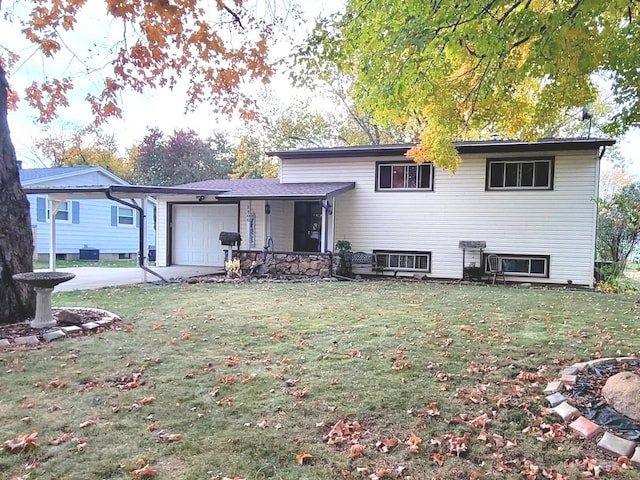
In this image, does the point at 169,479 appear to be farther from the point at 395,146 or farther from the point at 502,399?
the point at 395,146

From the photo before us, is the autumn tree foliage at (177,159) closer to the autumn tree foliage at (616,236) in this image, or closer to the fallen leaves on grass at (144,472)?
the autumn tree foliage at (616,236)

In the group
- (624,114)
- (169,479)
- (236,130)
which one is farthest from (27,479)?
(236,130)

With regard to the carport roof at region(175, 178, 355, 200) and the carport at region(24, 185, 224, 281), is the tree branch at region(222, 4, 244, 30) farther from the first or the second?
the carport roof at region(175, 178, 355, 200)

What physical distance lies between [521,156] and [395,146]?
11.3ft

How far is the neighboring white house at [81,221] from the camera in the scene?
18344 millimetres

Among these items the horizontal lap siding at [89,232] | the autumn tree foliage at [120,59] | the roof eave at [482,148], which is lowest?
the horizontal lap siding at [89,232]

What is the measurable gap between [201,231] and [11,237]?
949 cm

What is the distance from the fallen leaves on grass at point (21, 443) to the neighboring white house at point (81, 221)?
1516cm

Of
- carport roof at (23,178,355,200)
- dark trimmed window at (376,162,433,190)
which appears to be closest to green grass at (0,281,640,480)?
carport roof at (23,178,355,200)

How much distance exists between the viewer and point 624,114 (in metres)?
5.11

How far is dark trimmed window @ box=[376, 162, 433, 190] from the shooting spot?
13195 mm

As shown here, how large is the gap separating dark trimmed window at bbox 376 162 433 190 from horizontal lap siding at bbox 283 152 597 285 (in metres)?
0.19

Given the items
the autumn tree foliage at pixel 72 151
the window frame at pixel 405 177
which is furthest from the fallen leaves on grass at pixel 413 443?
the autumn tree foliage at pixel 72 151

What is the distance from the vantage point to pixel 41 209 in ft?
61.5
